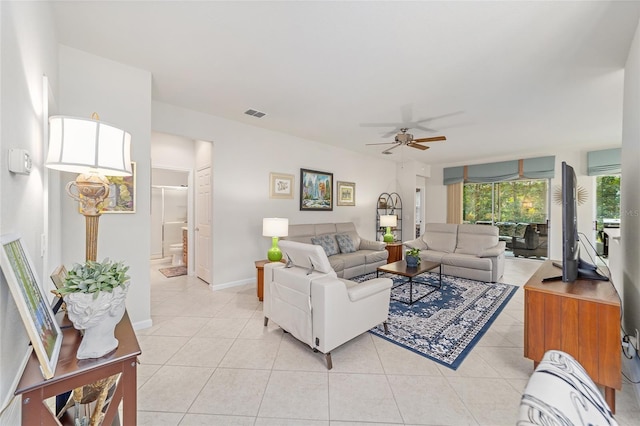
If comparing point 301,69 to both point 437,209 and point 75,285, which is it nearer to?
point 75,285

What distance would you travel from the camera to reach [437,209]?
26.4ft

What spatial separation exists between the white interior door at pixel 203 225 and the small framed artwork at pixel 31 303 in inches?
123

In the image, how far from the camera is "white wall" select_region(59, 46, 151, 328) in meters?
2.42

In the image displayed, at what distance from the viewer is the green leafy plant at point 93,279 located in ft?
3.16

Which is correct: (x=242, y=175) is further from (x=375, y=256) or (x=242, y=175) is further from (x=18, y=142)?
(x=18, y=142)

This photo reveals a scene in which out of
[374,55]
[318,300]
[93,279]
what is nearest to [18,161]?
[93,279]

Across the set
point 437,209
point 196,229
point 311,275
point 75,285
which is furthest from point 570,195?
point 437,209

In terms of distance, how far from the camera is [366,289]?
7.71 ft

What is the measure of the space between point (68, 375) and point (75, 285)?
0.29m

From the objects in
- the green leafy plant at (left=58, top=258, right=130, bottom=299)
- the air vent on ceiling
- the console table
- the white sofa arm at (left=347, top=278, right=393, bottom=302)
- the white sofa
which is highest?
the air vent on ceiling

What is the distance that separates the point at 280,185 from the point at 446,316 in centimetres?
327

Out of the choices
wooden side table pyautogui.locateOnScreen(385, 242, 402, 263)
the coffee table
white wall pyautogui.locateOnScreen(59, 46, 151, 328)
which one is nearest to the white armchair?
the coffee table

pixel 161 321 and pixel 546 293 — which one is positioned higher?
pixel 546 293

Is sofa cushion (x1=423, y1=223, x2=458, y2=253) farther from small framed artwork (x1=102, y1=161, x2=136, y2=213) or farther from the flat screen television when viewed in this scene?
small framed artwork (x1=102, y1=161, x2=136, y2=213)
